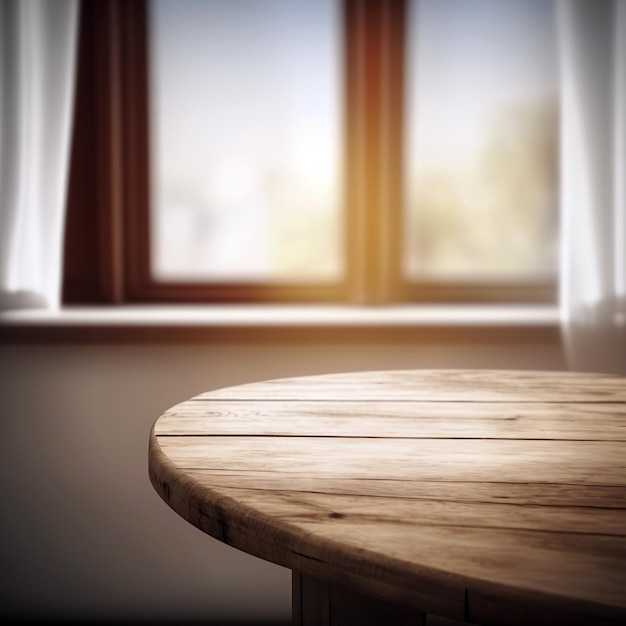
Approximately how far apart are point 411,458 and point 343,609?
160mm

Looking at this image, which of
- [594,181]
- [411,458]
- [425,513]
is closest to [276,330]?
[594,181]

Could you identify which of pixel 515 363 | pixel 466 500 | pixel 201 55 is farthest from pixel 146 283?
pixel 466 500

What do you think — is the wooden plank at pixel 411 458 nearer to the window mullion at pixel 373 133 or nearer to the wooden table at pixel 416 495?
the wooden table at pixel 416 495

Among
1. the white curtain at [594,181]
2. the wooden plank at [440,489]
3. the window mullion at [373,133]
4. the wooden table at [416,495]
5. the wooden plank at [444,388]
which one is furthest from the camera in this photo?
the window mullion at [373,133]

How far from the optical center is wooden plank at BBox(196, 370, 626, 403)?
930 millimetres

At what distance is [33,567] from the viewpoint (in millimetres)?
1681

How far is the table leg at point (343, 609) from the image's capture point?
0.58m

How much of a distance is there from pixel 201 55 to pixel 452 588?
1.79 metres

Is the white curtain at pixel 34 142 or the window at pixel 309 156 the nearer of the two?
the white curtain at pixel 34 142

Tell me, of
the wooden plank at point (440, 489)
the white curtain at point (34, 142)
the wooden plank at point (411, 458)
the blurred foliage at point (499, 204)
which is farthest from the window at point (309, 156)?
the wooden plank at point (440, 489)

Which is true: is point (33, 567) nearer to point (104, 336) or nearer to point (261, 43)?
point (104, 336)

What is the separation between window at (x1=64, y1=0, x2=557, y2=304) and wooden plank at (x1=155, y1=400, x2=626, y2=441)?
998 mm

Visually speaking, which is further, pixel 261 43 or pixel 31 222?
pixel 261 43

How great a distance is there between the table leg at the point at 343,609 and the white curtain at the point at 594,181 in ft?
3.74
